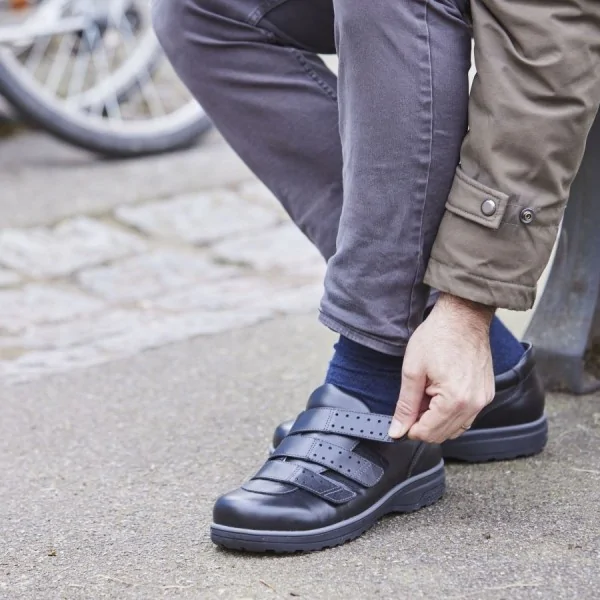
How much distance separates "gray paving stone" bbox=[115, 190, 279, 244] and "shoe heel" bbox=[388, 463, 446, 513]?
149 cm

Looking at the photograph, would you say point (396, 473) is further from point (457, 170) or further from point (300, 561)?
point (457, 170)

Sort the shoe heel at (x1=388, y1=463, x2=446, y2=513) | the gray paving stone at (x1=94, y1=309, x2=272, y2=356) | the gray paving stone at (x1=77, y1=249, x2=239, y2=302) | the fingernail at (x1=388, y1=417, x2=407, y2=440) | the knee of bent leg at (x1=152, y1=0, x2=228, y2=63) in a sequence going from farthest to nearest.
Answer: the gray paving stone at (x1=77, y1=249, x2=239, y2=302) < the gray paving stone at (x1=94, y1=309, x2=272, y2=356) < the knee of bent leg at (x1=152, y1=0, x2=228, y2=63) < the shoe heel at (x1=388, y1=463, x2=446, y2=513) < the fingernail at (x1=388, y1=417, x2=407, y2=440)

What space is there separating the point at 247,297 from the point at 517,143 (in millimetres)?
1318

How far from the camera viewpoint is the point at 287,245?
274cm

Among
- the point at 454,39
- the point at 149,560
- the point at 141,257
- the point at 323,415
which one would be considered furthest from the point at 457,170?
the point at 141,257

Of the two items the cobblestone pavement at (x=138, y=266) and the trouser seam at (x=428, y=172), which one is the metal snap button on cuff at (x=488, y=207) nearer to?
the trouser seam at (x=428, y=172)

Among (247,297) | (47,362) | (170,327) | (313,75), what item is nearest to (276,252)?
(247,297)

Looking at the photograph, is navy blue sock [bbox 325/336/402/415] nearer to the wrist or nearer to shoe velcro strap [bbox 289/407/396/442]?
shoe velcro strap [bbox 289/407/396/442]

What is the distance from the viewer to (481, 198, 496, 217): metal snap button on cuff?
1.14 meters

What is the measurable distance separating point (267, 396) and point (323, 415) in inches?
20.9

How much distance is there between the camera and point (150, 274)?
2.54 m

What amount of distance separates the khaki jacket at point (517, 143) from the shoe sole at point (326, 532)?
0.92 feet

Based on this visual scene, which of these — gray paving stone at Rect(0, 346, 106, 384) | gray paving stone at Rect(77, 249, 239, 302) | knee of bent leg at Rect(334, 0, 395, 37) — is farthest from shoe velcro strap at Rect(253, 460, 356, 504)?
gray paving stone at Rect(77, 249, 239, 302)

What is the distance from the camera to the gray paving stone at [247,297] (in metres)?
2.33
